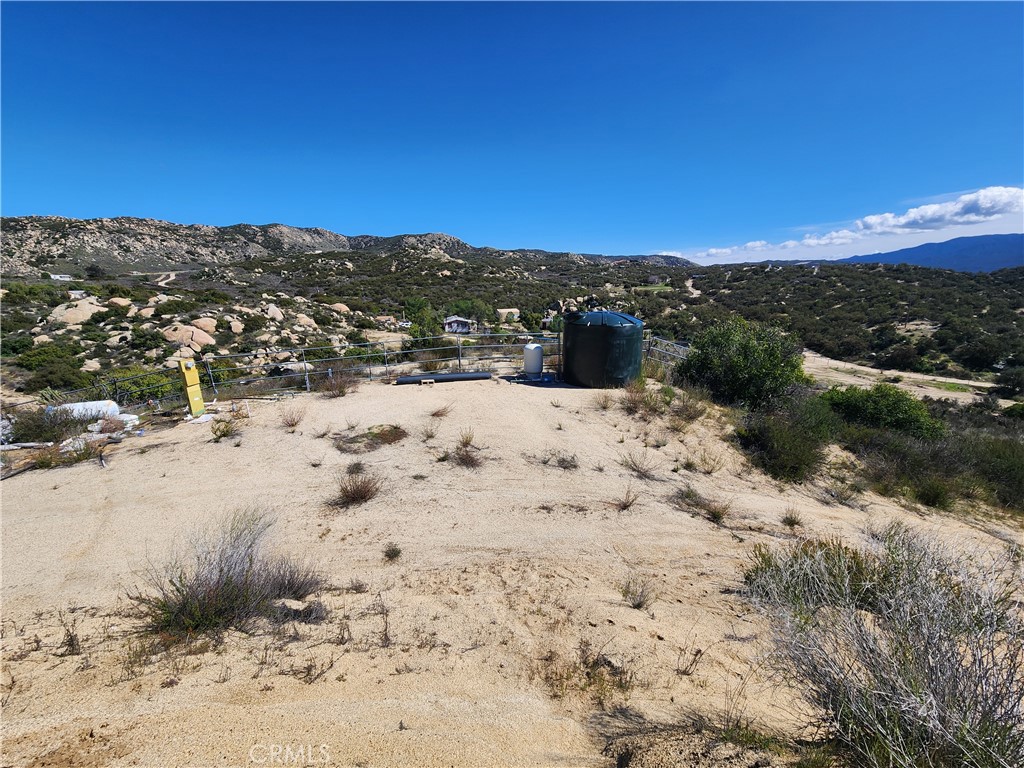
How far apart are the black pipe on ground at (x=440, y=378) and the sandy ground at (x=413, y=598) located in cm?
279

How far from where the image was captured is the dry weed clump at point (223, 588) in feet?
12.0

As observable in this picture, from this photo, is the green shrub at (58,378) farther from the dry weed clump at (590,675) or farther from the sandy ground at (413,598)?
the dry weed clump at (590,675)

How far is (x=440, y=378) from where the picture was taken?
12.1m

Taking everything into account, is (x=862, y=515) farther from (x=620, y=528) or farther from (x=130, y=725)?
(x=130, y=725)

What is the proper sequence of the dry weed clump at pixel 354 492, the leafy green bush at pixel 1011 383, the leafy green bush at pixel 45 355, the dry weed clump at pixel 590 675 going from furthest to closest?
the leafy green bush at pixel 1011 383
the leafy green bush at pixel 45 355
the dry weed clump at pixel 354 492
the dry weed clump at pixel 590 675

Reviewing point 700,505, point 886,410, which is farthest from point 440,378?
point 886,410

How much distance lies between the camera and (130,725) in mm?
2691

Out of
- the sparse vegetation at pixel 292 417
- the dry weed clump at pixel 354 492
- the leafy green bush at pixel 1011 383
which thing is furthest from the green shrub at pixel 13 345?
the leafy green bush at pixel 1011 383

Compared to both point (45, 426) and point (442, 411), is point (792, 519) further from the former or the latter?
point (45, 426)

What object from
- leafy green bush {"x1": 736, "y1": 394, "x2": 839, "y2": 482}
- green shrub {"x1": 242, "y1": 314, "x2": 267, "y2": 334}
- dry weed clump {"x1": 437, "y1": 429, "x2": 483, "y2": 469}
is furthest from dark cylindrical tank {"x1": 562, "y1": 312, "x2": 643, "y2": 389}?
green shrub {"x1": 242, "y1": 314, "x2": 267, "y2": 334}

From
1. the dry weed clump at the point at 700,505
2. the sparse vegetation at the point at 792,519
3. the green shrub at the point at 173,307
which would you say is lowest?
the sparse vegetation at the point at 792,519

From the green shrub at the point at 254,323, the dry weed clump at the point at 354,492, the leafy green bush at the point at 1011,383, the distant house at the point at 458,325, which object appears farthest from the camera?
the distant house at the point at 458,325

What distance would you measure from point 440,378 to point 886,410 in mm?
12384

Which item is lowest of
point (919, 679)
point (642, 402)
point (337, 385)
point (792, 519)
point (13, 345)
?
point (792, 519)
